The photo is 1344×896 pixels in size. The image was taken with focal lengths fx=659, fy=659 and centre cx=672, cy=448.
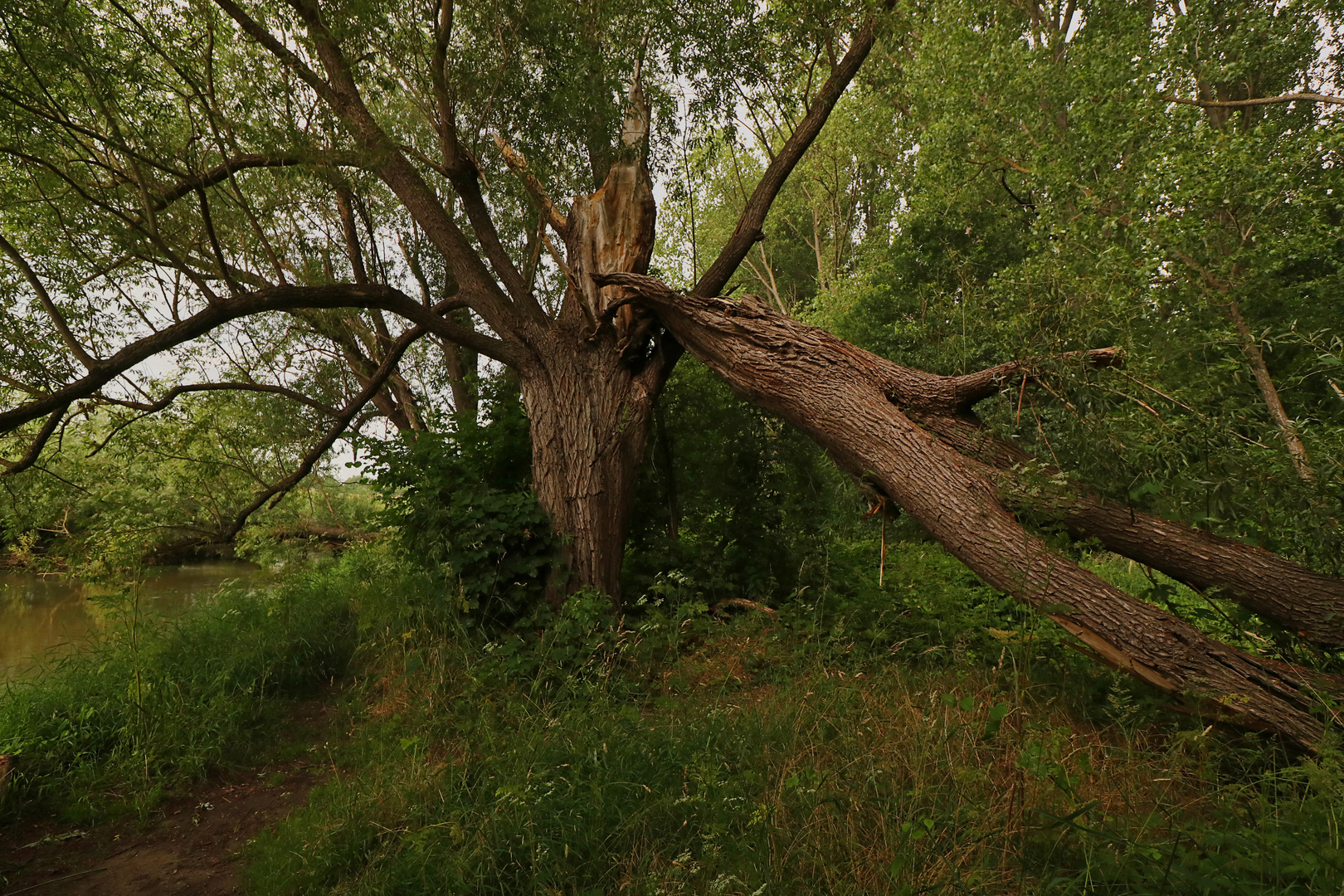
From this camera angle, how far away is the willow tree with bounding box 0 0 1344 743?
13.0 feet

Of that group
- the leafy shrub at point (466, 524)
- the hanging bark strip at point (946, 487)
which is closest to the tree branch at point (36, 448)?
the leafy shrub at point (466, 524)

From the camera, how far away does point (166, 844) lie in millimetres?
3703

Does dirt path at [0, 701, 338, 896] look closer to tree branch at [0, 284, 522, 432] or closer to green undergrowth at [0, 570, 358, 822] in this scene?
green undergrowth at [0, 570, 358, 822]

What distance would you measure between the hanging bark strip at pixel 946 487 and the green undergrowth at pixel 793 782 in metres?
0.24

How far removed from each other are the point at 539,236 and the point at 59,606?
10.4 metres

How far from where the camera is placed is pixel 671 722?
11.2ft

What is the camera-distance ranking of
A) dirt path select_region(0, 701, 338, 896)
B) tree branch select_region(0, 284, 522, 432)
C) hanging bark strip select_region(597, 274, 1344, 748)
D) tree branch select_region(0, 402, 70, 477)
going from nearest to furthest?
hanging bark strip select_region(597, 274, 1344, 748)
dirt path select_region(0, 701, 338, 896)
tree branch select_region(0, 284, 522, 432)
tree branch select_region(0, 402, 70, 477)

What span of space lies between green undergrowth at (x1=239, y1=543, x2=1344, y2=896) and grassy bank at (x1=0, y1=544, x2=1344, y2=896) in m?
0.02

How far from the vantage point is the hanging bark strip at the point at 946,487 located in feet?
10.6

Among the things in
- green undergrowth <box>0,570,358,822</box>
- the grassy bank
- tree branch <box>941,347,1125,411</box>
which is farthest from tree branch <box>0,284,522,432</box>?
tree branch <box>941,347,1125,411</box>

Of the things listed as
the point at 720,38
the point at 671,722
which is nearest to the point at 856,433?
the point at 671,722

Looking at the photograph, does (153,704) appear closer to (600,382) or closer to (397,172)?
(600,382)

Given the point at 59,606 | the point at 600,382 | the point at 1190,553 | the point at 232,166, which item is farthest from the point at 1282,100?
the point at 59,606

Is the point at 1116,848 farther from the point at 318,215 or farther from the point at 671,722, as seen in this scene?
the point at 318,215
